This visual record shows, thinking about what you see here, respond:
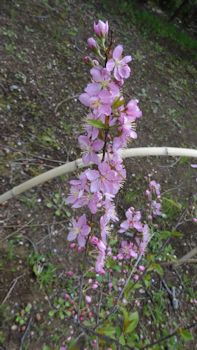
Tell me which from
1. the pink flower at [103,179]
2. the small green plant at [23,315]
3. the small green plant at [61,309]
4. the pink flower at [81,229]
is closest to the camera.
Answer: the pink flower at [103,179]

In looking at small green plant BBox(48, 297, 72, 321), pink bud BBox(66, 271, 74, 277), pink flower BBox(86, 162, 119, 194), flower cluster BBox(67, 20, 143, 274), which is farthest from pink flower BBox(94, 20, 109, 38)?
small green plant BBox(48, 297, 72, 321)

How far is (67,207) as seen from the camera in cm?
254

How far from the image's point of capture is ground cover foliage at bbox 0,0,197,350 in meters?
1.99

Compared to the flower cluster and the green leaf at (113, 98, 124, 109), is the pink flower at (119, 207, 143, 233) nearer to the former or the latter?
the flower cluster

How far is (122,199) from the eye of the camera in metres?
2.84

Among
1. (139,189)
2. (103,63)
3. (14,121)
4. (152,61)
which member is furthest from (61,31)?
(103,63)

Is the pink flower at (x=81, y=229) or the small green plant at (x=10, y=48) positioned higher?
the pink flower at (x=81, y=229)

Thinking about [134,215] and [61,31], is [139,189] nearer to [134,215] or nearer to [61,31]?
[134,215]

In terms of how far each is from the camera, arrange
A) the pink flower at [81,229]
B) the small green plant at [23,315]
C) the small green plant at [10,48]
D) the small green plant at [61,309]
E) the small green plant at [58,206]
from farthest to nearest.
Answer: the small green plant at [10,48]
the small green plant at [58,206]
the small green plant at [61,309]
the small green plant at [23,315]
the pink flower at [81,229]

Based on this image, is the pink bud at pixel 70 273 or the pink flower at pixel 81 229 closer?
the pink flower at pixel 81 229

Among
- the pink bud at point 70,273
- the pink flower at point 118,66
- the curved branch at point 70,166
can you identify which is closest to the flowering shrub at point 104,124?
the pink flower at point 118,66

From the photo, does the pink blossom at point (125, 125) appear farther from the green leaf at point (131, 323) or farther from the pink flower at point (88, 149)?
the green leaf at point (131, 323)

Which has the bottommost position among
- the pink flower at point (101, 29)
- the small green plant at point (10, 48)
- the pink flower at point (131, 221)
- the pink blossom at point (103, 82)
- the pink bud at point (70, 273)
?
the small green plant at point (10, 48)

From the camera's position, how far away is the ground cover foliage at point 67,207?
6.54 feet
